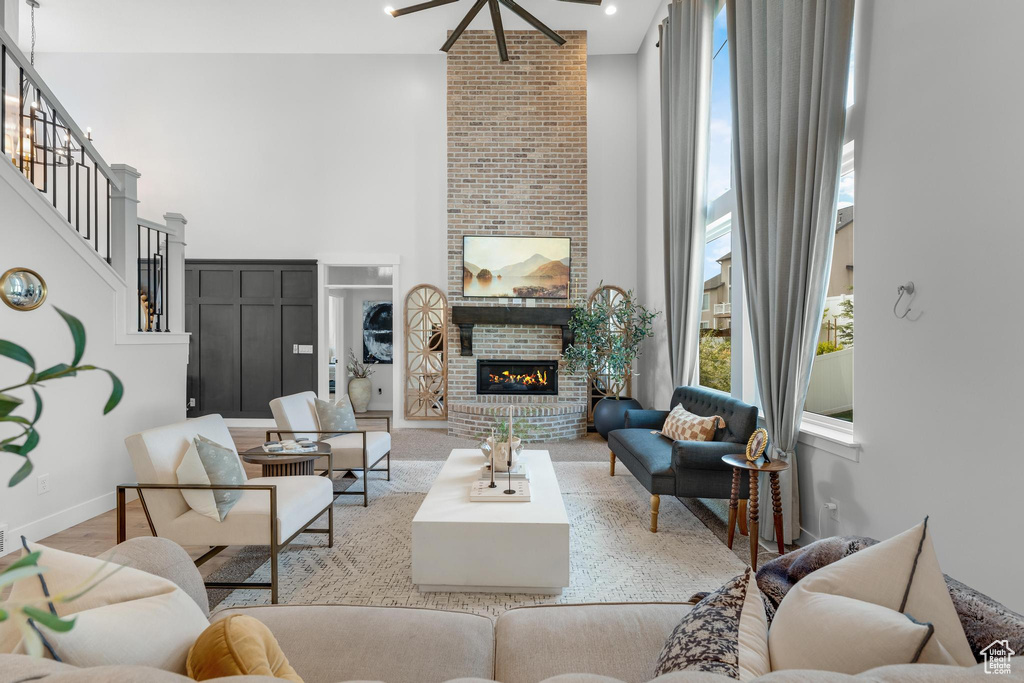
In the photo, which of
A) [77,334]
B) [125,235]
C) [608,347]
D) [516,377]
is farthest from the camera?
[516,377]

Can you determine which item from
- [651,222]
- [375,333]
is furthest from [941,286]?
[375,333]

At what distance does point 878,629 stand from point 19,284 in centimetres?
431

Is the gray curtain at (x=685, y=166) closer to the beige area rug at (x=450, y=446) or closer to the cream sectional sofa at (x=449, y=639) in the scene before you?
the beige area rug at (x=450, y=446)

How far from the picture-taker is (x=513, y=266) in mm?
6891

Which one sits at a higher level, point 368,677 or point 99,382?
point 99,382

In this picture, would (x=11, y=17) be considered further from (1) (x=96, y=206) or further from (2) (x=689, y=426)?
(2) (x=689, y=426)

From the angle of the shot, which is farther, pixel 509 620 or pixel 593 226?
pixel 593 226

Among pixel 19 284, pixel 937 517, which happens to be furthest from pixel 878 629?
pixel 19 284

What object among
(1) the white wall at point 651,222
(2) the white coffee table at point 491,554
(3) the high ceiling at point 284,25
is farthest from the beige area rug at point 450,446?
(3) the high ceiling at point 284,25

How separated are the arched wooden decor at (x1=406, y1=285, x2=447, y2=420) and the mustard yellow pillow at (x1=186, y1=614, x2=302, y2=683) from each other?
609 cm

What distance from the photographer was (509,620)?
1.68 meters

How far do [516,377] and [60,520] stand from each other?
15.3ft

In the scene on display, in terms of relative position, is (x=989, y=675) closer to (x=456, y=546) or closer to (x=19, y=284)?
(x=456, y=546)

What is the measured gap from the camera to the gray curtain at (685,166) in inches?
190
